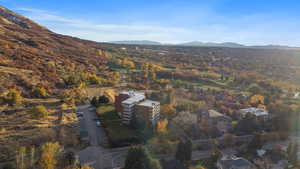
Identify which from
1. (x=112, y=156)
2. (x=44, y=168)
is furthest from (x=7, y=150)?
(x=112, y=156)

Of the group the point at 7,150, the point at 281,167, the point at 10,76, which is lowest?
the point at 281,167

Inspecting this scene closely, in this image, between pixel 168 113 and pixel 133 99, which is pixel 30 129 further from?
pixel 168 113

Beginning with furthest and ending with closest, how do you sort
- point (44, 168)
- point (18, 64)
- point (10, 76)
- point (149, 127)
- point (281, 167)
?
point (18, 64)
point (10, 76)
point (149, 127)
point (281, 167)
point (44, 168)

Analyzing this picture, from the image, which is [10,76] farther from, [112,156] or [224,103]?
[224,103]

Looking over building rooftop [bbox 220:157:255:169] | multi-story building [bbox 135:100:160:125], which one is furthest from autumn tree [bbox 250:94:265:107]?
building rooftop [bbox 220:157:255:169]

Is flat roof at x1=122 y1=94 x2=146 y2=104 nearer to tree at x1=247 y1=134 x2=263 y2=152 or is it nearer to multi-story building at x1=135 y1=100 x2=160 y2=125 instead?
multi-story building at x1=135 y1=100 x2=160 y2=125

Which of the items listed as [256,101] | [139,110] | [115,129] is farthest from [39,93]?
[256,101]

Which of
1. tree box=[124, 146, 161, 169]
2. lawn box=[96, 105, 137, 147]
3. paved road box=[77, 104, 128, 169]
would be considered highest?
tree box=[124, 146, 161, 169]

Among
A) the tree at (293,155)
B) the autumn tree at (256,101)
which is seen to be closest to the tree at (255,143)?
the tree at (293,155)
